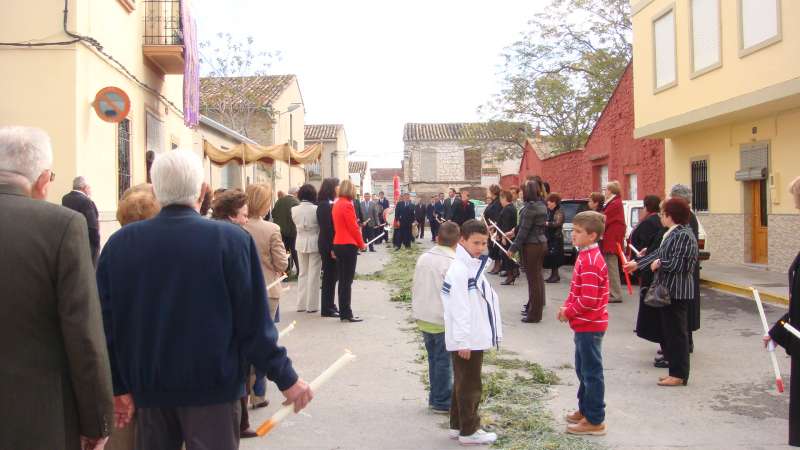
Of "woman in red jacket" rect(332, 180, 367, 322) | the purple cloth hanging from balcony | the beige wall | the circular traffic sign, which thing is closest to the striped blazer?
"woman in red jacket" rect(332, 180, 367, 322)

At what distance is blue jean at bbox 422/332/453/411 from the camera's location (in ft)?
18.8

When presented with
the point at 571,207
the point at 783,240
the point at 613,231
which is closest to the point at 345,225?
the point at 613,231

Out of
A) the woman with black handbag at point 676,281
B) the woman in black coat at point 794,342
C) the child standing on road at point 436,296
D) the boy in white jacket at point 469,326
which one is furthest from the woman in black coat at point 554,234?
the woman in black coat at point 794,342

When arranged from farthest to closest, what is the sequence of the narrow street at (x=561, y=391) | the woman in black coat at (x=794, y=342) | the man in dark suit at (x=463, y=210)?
the man in dark suit at (x=463, y=210) < the narrow street at (x=561, y=391) < the woman in black coat at (x=794, y=342)

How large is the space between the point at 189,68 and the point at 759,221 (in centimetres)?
1343

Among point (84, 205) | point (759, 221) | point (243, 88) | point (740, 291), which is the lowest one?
point (740, 291)

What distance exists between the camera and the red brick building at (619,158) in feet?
74.8

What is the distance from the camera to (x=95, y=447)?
284 centimetres

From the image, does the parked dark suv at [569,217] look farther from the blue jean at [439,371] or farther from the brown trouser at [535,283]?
the blue jean at [439,371]

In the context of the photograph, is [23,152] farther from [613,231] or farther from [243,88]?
[243,88]

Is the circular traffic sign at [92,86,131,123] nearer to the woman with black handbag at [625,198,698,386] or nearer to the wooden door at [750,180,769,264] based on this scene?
the woman with black handbag at [625,198,698,386]

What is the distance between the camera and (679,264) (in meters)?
6.89

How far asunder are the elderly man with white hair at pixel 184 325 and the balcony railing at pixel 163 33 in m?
12.4

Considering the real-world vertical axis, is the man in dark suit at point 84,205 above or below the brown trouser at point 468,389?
above
